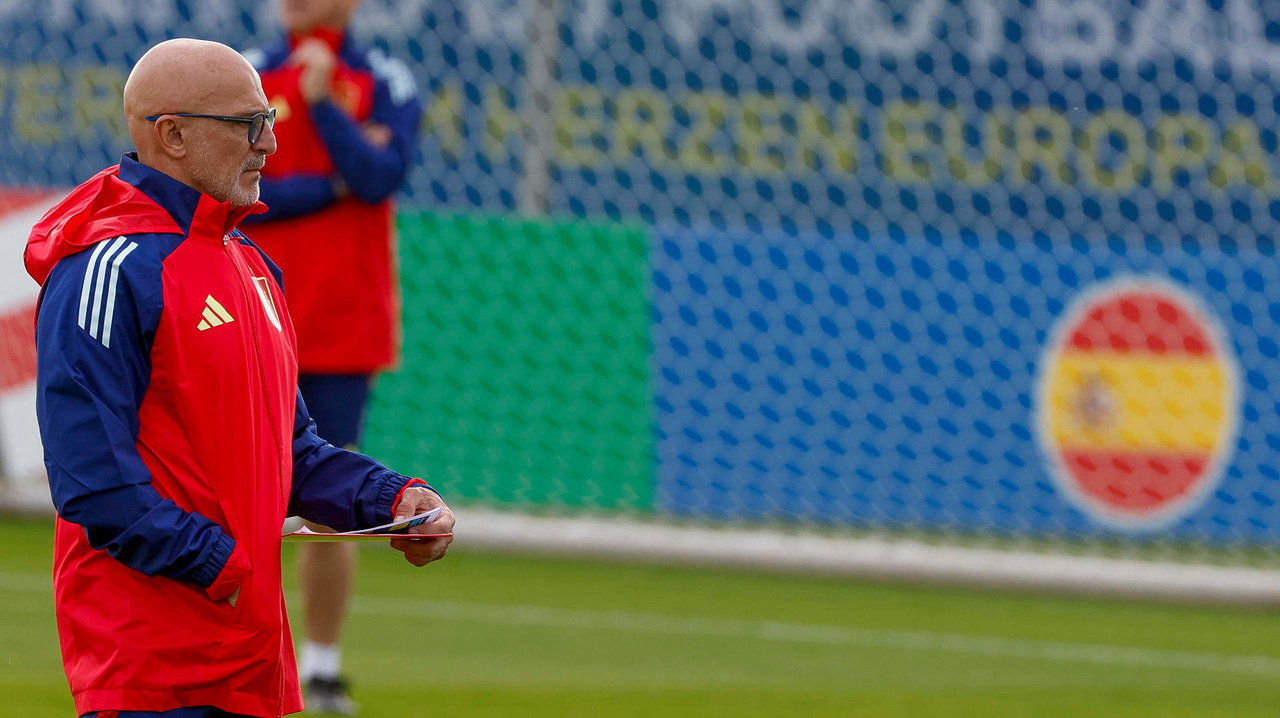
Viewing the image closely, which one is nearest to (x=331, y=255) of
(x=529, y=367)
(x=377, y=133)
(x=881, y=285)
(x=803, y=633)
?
(x=377, y=133)

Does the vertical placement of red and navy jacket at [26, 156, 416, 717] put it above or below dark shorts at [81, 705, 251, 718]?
above

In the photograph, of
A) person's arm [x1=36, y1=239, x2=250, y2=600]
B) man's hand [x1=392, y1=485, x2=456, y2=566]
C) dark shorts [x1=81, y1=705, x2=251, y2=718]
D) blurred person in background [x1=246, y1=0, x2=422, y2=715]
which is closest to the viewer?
person's arm [x1=36, y1=239, x2=250, y2=600]

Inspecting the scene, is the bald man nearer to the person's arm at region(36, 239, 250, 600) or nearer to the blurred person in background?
the person's arm at region(36, 239, 250, 600)

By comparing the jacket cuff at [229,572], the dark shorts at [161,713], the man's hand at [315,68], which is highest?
the man's hand at [315,68]

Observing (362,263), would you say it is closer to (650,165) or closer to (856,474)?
(856,474)

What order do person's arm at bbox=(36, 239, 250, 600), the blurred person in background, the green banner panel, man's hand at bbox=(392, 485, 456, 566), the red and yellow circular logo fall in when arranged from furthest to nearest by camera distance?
the green banner panel
the red and yellow circular logo
the blurred person in background
man's hand at bbox=(392, 485, 456, 566)
person's arm at bbox=(36, 239, 250, 600)

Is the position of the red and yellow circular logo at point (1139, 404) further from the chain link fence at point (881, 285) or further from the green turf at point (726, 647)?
the green turf at point (726, 647)

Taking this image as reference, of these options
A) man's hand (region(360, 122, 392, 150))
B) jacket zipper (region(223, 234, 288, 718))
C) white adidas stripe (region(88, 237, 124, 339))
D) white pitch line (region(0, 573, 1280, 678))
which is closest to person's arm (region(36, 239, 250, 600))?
white adidas stripe (region(88, 237, 124, 339))

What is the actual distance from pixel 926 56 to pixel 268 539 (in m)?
6.41

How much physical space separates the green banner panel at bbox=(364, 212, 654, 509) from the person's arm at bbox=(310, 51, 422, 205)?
2.53 m

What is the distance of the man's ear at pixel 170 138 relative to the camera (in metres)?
2.51

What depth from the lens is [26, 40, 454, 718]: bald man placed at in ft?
7.87

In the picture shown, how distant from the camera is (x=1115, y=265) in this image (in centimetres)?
723

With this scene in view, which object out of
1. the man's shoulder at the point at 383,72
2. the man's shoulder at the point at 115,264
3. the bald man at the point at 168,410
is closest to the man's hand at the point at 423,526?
the bald man at the point at 168,410
